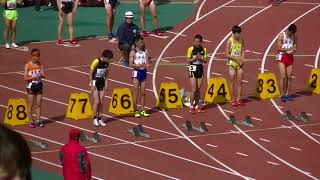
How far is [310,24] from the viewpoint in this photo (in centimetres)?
2300

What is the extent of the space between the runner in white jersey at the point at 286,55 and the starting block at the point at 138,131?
155 inches

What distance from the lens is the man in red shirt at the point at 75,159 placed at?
902 centimetres

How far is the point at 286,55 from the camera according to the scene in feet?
54.3

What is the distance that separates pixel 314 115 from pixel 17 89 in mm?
6679

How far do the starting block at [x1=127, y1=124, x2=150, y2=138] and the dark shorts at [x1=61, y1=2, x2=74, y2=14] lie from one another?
7294mm

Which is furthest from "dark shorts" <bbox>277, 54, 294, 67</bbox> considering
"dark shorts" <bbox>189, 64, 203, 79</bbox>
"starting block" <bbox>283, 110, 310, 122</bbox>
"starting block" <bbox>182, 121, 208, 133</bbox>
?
"starting block" <bbox>182, 121, 208, 133</bbox>

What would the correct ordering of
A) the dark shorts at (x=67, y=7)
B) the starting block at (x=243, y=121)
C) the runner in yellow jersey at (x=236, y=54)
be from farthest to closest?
the dark shorts at (x=67, y=7) < the runner in yellow jersey at (x=236, y=54) < the starting block at (x=243, y=121)

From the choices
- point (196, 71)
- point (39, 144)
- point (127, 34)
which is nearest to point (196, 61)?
point (196, 71)

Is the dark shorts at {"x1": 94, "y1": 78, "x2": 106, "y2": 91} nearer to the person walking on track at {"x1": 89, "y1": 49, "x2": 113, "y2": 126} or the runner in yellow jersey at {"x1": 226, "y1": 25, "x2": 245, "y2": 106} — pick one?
the person walking on track at {"x1": 89, "y1": 49, "x2": 113, "y2": 126}

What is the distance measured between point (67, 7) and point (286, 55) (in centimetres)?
702

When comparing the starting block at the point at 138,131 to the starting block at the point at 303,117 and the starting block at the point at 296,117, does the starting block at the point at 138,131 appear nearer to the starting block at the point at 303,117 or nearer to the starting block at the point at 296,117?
the starting block at the point at 296,117

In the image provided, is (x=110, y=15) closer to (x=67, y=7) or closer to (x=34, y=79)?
(x=67, y=7)

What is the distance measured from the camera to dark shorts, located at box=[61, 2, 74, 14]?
68.3 feet

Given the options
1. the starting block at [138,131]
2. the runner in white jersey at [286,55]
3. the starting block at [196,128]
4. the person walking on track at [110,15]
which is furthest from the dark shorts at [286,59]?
the person walking on track at [110,15]
